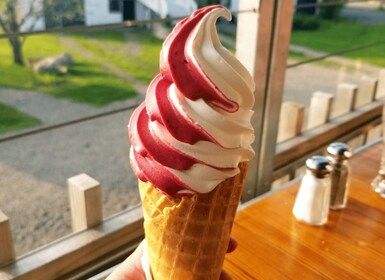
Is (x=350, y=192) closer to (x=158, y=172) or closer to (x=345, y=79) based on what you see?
(x=158, y=172)

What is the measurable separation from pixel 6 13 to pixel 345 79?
15.4 feet

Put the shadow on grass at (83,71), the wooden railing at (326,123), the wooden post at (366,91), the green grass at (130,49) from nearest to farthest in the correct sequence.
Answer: the wooden railing at (326,123)
the wooden post at (366,91)
the shadow on grass at (83,71)
the green grass at (130,49)

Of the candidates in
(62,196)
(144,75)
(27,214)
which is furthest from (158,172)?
(144,75)

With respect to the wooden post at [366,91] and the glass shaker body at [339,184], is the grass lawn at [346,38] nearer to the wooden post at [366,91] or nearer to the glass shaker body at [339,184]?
the wooden post at [366,91]

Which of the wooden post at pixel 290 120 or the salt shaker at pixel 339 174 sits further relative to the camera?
the wooden post at pixel 290 120

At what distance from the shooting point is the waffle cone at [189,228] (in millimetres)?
788

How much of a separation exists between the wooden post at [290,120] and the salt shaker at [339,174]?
669 mm

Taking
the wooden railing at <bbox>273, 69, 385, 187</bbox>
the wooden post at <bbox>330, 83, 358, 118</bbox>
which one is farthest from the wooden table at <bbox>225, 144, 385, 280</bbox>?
the wooden post at <bbox>330, 83, 358, 118</bbox>

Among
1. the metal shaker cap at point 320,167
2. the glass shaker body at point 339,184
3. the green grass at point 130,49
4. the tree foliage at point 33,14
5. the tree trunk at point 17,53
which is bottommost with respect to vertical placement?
the green grass at point 130,49

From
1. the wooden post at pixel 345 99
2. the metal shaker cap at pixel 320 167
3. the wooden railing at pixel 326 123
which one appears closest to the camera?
the metal shaker cap at pixel 320 167

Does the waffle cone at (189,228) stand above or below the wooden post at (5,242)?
above

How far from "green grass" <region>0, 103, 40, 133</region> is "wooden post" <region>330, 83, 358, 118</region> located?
3.18 meters

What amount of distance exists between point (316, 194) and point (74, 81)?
548 centimetres

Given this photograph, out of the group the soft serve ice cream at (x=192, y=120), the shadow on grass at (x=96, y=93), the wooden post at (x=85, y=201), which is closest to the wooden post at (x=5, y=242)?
the wooden post at (x=85, y=201)
